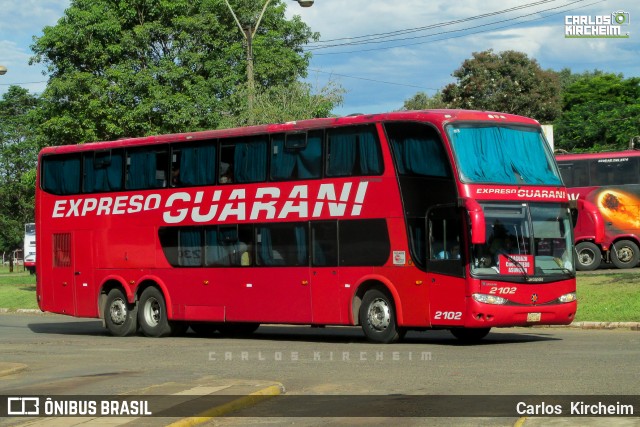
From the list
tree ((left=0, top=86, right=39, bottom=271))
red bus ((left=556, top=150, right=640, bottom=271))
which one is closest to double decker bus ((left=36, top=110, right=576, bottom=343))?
red bus ((left=556, top=150, right=640, bottom=271))

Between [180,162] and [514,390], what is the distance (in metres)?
13.3

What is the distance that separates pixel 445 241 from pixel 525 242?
1.38 m

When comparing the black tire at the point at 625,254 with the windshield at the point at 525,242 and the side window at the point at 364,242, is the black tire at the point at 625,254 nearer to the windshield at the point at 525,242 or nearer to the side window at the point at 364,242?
the windshield at the point at 525,242

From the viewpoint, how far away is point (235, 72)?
48.8m

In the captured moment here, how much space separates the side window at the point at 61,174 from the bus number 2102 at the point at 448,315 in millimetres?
10541

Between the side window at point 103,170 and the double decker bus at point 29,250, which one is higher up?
the side window at point 103,170

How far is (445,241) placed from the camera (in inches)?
806

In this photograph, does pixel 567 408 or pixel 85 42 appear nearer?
pixel 567 408

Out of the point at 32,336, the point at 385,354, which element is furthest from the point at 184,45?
the point at 385,354

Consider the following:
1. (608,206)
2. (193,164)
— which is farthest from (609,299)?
(608,206)

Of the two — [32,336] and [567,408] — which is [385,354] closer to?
[567,408]

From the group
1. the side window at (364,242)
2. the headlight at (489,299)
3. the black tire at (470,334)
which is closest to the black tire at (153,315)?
the side window at (364,242)

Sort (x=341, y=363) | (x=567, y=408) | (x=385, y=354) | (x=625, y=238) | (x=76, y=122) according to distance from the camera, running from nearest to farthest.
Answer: (x=567, y=408), (x=341, y=363), (x=385, y=354), (x=625, y=238), (x=76, y=122)

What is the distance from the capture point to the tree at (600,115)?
6656 cm
